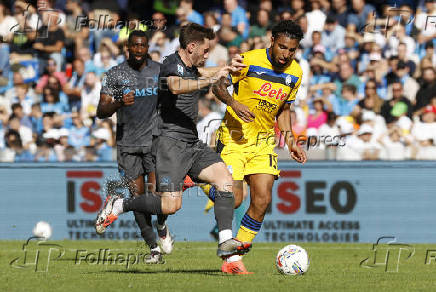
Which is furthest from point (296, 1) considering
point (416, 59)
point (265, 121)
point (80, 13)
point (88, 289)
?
point (88, 289)

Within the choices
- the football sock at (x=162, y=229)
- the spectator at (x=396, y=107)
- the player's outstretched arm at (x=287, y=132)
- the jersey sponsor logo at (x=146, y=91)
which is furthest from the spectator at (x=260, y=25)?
the player's outstretched arm at (x=287, y=132)

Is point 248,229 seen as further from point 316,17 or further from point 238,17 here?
point 238,17

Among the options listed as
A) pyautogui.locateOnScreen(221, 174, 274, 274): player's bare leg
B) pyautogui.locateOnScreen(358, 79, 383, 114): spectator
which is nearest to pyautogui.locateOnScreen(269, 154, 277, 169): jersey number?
pyautogui.locateOnScreen(221, 174, 274, 274): player's bare leg

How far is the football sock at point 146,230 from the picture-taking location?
34.6ft

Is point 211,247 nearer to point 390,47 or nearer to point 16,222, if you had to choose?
point 16,222

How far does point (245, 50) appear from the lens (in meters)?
16.4

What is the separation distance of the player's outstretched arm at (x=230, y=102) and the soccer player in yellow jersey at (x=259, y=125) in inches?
9.2

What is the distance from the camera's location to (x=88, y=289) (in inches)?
296

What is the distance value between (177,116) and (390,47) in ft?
27.4

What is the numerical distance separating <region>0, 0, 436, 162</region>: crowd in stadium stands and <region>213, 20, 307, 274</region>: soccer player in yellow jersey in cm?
468

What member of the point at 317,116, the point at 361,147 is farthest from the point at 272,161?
the point at 317,116

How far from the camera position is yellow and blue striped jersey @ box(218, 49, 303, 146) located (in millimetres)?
9461

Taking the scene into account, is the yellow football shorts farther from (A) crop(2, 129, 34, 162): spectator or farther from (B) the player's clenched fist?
(A) crop(2, 129, 34, 162): spectator

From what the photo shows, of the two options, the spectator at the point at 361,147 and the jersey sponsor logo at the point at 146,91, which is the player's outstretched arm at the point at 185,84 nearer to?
the jersey sponsor logo at the point at 146,91
